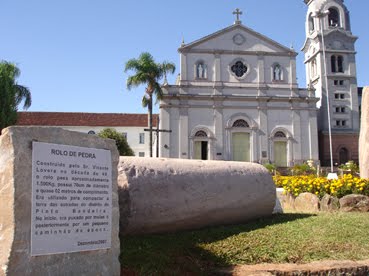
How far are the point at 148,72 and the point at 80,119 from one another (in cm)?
1837

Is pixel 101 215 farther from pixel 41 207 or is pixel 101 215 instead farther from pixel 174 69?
pixel 174 69

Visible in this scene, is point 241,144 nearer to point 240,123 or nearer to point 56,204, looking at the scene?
point 240,123

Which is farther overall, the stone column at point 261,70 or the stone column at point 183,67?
the stone column at point 261,70

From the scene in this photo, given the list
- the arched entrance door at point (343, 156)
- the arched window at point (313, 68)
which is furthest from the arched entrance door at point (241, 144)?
the arched window at point (313, 68)

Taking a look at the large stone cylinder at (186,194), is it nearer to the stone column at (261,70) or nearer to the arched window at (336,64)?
the stone column at (261,70)

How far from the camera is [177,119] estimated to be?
33.7 m

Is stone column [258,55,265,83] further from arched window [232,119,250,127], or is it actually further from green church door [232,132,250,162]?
green church door [232,132,250,162]

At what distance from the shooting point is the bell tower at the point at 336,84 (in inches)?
1407

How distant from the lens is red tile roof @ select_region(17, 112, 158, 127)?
4400 cm

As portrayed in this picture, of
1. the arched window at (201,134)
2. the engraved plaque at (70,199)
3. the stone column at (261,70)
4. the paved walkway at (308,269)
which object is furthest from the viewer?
the stone column at (261,70)

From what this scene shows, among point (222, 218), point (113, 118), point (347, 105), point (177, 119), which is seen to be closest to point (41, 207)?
point (222, 218)

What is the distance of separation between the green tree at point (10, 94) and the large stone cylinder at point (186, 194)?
21.9 metres

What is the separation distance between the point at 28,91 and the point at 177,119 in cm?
1144

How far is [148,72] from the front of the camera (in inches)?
1135
